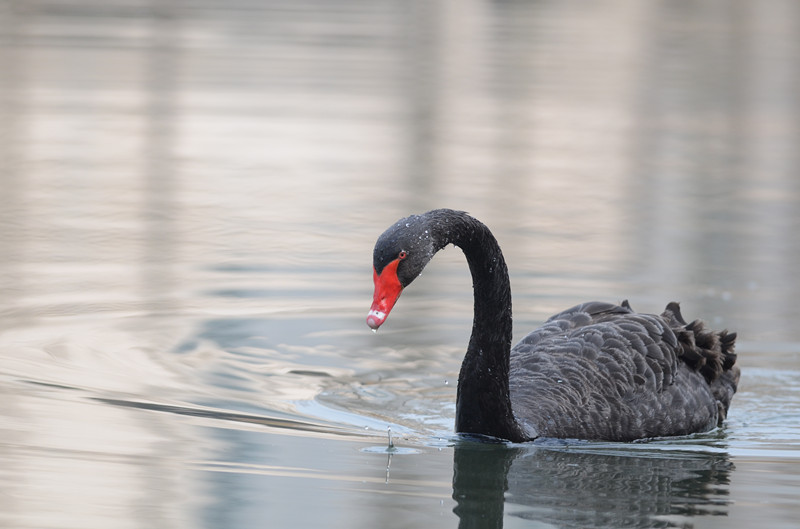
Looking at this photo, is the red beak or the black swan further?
the black swan

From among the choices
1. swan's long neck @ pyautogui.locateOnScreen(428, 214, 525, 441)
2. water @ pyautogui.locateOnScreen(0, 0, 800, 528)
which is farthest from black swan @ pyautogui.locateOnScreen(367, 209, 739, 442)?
water @ pyautogui.locateOnScreen(0, 0, 800, 528)

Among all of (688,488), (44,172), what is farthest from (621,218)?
(688,488)

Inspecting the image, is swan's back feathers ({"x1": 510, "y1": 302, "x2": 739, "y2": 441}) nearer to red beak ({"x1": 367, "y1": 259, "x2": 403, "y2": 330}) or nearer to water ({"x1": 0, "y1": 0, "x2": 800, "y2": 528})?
water ({"x1": 0, "y1": 0, "x2": 800, "y2": 528})

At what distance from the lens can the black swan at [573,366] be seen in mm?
5719

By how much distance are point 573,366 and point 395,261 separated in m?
1.46

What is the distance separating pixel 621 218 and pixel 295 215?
2581 mm

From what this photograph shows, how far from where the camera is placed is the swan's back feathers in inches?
236

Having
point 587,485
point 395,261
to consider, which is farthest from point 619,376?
point 395,261

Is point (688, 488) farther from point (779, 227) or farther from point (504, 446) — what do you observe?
point (779, 227)

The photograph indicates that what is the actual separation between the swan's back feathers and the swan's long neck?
6.2 inches

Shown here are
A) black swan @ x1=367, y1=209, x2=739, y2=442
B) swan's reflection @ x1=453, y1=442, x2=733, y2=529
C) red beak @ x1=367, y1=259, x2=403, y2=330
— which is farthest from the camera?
black swan @ x1=367, y1=209, x2=739, y2=442

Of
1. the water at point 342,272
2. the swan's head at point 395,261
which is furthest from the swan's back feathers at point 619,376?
the swan's head at point 395,261

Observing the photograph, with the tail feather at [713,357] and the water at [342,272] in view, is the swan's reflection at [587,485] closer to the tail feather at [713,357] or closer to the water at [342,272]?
the water at [342,272]

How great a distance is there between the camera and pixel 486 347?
5.85m
